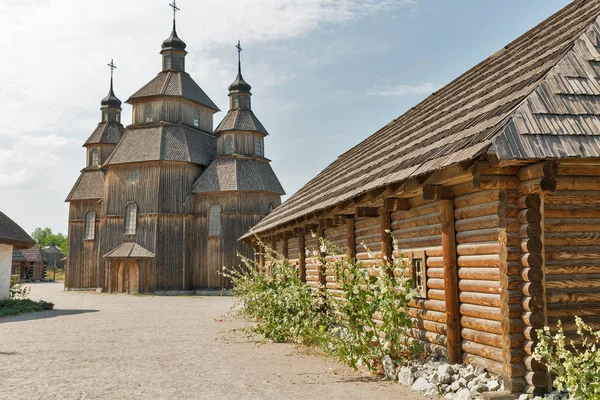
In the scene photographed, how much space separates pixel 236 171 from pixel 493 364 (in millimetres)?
29601

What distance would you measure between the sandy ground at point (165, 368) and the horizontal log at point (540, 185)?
2.85 metres

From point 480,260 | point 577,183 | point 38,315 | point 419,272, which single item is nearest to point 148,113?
point 38,315

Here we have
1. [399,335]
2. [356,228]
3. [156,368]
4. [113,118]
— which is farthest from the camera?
[113,118]

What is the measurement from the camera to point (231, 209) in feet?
113

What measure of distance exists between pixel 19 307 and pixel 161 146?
15.7 m

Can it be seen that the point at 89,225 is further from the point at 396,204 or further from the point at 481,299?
the point at 481,299

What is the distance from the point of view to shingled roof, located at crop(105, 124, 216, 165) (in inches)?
1371

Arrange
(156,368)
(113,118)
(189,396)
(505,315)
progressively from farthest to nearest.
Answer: (113,118) < (156,368) < (189,396) < (505,315)

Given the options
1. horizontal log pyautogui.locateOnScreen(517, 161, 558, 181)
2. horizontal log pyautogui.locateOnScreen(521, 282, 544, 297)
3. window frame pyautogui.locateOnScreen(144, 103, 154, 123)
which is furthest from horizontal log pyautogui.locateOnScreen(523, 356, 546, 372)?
window frame pyautogui.locateOnScreen(144, 103, 154, 123)

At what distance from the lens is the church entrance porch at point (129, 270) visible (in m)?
33.5

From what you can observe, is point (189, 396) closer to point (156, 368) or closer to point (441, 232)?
point (156, 368)

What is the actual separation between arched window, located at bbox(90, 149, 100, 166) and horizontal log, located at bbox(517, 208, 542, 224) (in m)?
41.6

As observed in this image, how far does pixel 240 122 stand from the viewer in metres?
36.6

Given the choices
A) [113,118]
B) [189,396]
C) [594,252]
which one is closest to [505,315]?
[594,252]
